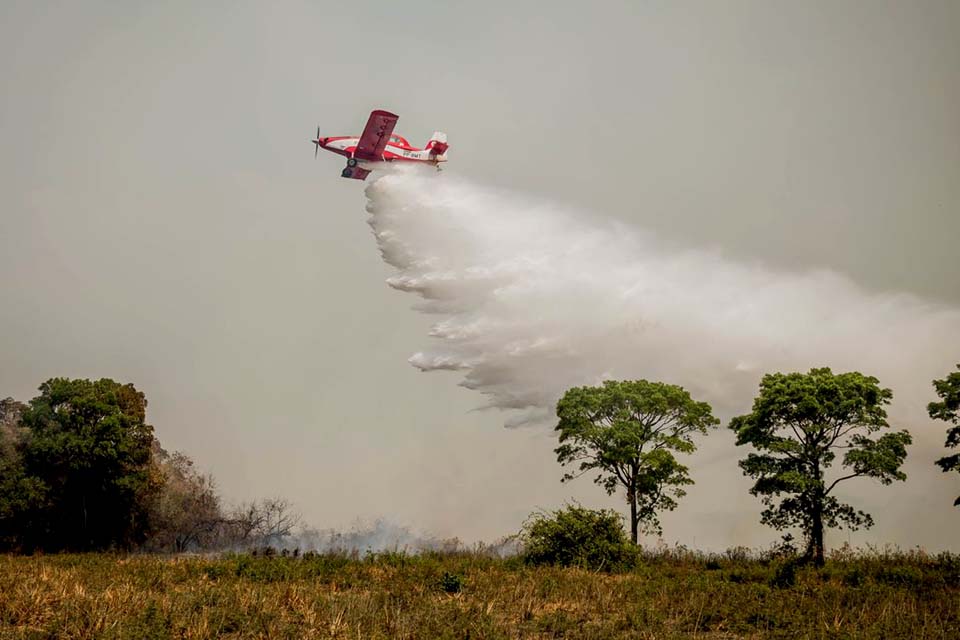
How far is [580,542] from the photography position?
30.9 meters

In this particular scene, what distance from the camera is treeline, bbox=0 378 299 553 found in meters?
44.9

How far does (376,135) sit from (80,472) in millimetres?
27433

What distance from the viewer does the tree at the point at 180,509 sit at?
50938mm

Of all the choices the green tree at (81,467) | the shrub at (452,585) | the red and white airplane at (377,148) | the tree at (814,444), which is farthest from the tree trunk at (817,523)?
the green tree at (81,467)

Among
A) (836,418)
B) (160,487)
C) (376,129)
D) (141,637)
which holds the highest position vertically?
(376,129)

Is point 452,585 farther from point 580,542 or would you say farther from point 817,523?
point 817,523

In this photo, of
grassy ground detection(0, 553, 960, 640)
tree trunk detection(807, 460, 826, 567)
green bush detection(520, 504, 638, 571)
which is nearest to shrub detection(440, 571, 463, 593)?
grassy ground detection(0, 553, 960, 640)

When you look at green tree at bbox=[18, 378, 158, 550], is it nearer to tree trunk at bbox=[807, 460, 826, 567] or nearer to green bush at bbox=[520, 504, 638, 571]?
green bush at bbox=[520, 504, 638, 571]

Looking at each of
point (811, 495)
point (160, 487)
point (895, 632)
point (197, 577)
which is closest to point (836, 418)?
point (811, 495)

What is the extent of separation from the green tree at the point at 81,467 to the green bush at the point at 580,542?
27.1 metres

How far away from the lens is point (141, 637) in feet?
46.3

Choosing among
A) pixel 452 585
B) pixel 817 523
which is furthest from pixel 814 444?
pixel 452 585

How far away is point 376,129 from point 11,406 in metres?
35.8

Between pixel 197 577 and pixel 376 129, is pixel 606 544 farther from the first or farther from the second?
pixel 376 129
